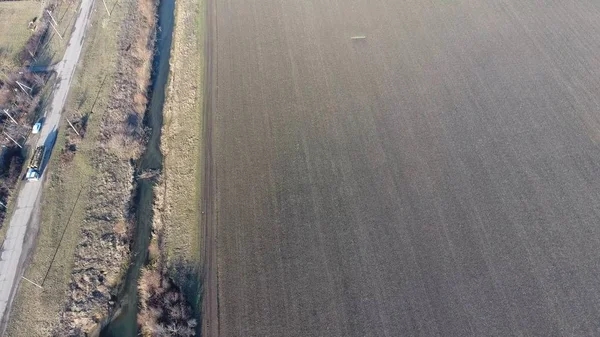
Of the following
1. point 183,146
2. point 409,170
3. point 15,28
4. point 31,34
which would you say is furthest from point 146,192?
point 15,28

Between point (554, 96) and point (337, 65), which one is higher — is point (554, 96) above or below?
below


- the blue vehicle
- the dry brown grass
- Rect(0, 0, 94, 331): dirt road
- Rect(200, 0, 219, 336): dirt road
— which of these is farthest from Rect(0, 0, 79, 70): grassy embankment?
Rect(200, 0, 219, 336): dirt road

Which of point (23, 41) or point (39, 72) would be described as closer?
point (39, 72)

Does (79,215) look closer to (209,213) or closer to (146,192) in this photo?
(146,192)

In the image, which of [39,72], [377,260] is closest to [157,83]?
[39,72]

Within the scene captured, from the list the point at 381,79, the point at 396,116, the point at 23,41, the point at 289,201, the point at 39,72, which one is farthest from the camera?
the point at 23,41

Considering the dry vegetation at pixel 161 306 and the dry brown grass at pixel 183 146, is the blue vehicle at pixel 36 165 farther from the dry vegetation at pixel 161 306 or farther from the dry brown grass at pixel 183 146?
the dry vegetation at pixel 161 306

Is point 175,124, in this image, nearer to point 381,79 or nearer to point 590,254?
point 381,79

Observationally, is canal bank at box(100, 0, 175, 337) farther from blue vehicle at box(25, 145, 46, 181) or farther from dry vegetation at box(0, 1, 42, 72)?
dry vegetation at box(0, 1, 42, 72)
